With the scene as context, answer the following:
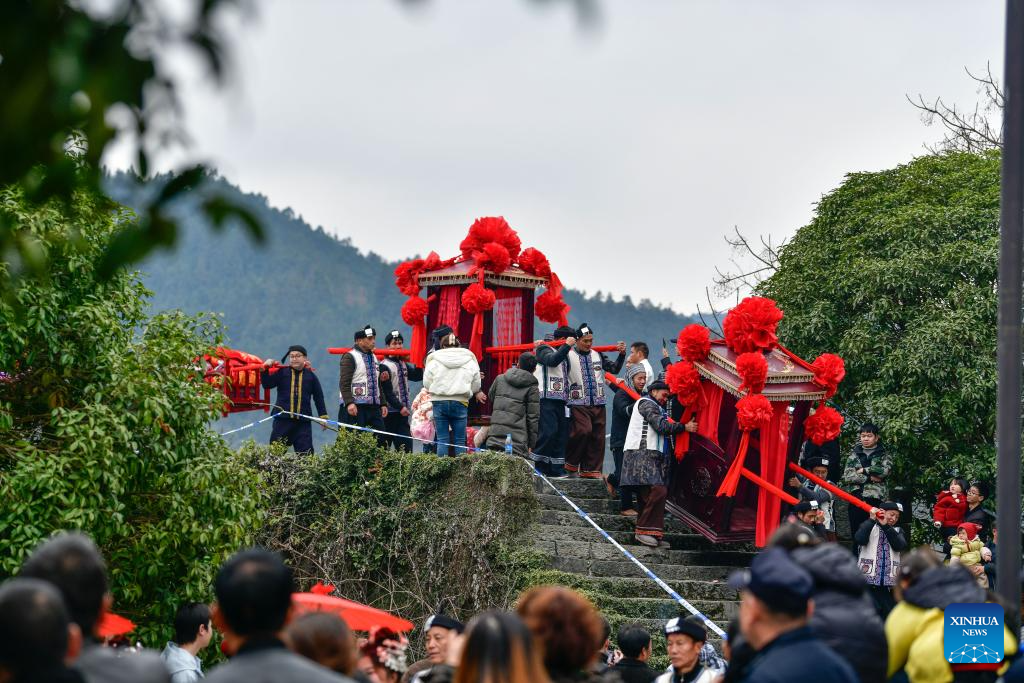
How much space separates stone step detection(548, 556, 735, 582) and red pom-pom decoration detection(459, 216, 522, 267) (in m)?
4.79

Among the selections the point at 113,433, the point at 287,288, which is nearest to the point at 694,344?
the point at 113,433

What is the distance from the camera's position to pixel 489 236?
61.3 feet

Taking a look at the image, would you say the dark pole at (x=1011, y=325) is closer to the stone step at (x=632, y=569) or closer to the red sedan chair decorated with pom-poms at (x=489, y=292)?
the stone step at (x=632, y=569)

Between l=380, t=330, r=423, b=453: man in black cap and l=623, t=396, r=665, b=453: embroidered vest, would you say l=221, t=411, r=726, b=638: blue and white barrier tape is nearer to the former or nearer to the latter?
l=380, t=330, r=423, b=453: man in black cap

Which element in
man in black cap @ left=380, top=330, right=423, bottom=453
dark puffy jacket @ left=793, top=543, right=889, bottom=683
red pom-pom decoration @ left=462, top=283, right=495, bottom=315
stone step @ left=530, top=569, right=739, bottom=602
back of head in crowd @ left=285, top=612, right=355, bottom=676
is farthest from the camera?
man in black cap @ left=380, top=330, right=423, bottom=453

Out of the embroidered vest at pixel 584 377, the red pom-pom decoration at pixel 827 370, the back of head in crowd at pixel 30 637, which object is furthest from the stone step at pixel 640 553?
the back of head in crowd at pixel 30 637

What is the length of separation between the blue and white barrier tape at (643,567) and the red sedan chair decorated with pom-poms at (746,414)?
100 cm

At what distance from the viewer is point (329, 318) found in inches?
3100

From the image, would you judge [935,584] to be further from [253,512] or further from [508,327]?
[508,327]

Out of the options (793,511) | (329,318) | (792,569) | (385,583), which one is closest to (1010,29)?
(792,569)

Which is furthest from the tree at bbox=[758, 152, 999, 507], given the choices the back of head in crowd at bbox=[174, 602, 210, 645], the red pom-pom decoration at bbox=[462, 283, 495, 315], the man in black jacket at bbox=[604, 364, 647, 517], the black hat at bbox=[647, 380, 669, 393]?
the back of head in crowd at bbox=[174, 602, 210, 645]

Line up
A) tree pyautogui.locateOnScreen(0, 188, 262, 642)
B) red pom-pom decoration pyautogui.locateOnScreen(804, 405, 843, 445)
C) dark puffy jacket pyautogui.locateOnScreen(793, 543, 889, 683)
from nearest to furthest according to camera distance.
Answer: dark puffy jacket pyautogui.locateOnScreen(793, 543, 889, 683)
tree pyautogui.locateOnScreen(0, 188, 262, 642)
red pom-pom decoration pyautogui.locateOnScreen(804, 405, 843, 445)

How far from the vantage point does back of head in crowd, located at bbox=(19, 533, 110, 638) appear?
4797 millimetres

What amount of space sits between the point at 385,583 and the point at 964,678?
10.5 meters
